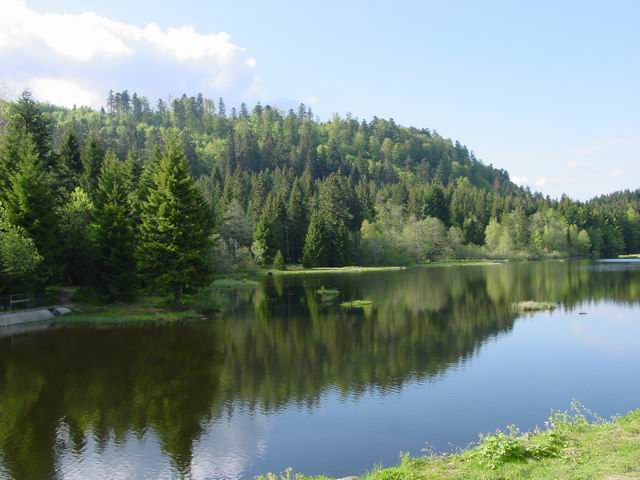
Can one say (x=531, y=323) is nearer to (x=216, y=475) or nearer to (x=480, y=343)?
(x=480, y=343)

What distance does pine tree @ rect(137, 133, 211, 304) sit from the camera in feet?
164

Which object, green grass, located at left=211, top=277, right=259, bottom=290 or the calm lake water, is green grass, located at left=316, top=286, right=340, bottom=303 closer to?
the calm lake water

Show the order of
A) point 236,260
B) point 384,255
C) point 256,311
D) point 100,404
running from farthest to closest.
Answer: point 384,255 → point 236,260 → point 256,311 → point 100,404

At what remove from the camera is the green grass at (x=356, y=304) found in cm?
5284

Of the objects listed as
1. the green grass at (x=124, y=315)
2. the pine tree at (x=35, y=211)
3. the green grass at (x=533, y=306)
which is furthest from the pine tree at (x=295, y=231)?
the pine tree at (x=35, y=211)

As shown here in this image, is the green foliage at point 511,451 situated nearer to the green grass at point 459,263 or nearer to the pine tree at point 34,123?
the pine tree at point 34,123

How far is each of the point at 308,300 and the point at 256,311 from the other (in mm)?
9067

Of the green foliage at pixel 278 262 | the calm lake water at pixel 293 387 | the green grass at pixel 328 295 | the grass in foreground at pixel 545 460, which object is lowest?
the calm lake water at pixel 293 387

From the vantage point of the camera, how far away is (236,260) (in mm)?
95188

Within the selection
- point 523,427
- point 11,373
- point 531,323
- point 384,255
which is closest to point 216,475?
point 523,427

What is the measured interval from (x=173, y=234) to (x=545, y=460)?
42.1 m

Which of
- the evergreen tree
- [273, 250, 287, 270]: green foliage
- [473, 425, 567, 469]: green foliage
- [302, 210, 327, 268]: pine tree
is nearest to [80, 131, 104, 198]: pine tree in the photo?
the evergreen tree

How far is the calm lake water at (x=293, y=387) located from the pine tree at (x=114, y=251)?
854 centimetres

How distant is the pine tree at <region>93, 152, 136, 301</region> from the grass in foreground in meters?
38.8
